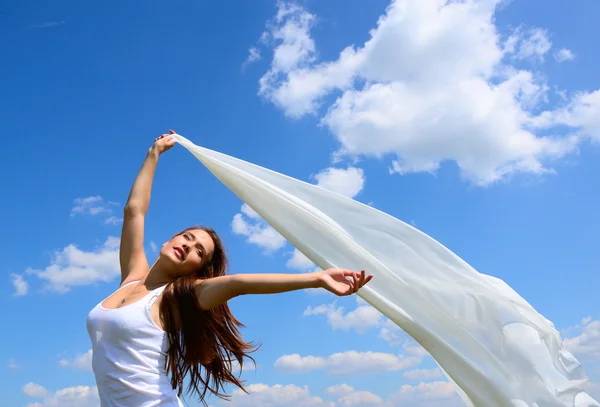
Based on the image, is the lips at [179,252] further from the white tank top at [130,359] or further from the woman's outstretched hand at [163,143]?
the woman's outstretched hand at [163,143]

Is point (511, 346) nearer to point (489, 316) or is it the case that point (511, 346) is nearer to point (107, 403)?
point (489, 316)

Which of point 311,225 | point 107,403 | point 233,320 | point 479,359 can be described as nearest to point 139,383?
point 107,403

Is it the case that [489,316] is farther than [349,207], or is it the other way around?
[349,207]

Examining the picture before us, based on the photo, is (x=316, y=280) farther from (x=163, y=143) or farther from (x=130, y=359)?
(x=163, y=143)

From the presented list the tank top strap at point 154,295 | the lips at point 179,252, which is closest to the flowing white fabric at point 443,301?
the lips at point 179,252

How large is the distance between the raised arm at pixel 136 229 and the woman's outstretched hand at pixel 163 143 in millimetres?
249

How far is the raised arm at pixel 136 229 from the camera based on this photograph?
Result: 5.33 meters

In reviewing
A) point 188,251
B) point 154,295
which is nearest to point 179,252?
point 188,251

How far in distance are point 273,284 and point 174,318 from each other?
37.2 inches

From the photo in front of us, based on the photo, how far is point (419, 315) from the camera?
506cm

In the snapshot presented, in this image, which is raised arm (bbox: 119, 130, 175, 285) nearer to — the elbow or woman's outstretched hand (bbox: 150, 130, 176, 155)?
the elbow

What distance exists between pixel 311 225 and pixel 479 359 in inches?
69.8

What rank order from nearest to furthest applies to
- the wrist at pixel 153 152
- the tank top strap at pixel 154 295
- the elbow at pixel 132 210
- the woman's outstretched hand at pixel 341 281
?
the woman's outstretched hand at pixel 341 281 → the tank top strap at pixel 154 295 → the elbow at pixel 132 210 → the wrist at pixel 153 152

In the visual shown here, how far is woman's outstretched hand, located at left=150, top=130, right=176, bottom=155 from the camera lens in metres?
6.00
